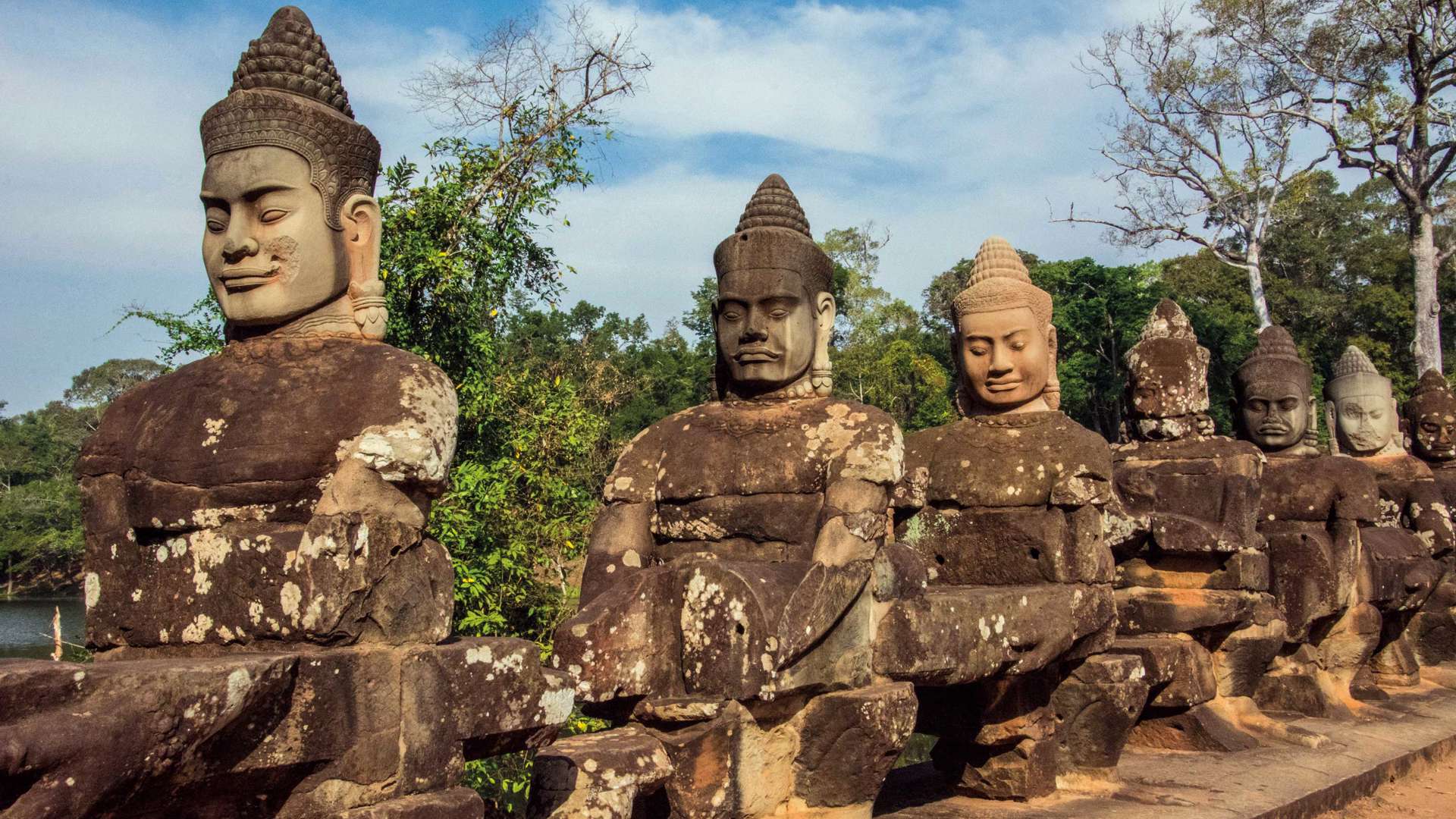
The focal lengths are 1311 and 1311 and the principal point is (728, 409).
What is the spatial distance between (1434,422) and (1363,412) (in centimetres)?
165

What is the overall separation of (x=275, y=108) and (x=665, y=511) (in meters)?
2.46

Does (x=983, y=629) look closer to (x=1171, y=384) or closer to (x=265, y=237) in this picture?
(x=265, y=237)

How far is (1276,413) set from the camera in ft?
34.8

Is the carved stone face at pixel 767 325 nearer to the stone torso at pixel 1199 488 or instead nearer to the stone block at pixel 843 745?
the stone block at pixel 843 745

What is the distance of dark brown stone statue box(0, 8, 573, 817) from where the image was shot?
3.37 m

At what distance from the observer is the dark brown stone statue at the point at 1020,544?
699cm

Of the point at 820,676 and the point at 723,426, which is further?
the point at 723,426

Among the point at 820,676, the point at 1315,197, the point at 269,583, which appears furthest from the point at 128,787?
the point at 1315,197

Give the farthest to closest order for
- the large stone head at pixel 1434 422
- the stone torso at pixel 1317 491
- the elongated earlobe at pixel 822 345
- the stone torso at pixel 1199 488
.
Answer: the large stone head at pixel 1434 422, the stone torso at pixel 1317 491, the stone torso at pixel 1199 488, the elongated earlobe at pixel 822 345

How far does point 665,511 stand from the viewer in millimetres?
5891

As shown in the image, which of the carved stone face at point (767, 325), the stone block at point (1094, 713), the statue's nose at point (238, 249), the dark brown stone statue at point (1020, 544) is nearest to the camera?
the statue's nose at point (238, 249)

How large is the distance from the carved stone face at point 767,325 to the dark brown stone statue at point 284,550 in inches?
74.7

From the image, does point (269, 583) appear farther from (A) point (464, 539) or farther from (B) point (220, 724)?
(A) point (464, 539)

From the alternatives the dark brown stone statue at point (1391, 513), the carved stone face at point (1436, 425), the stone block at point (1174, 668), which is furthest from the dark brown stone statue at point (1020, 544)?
the carved stone face at point (1436, 425)
